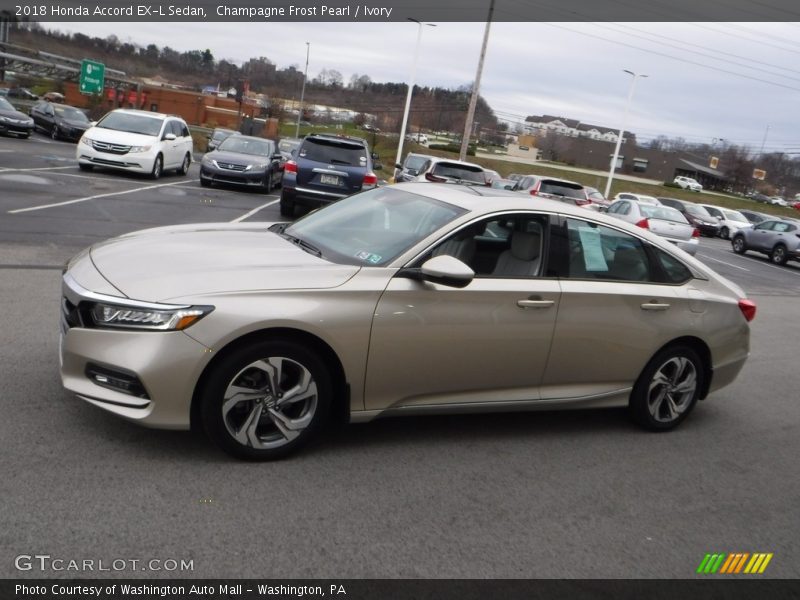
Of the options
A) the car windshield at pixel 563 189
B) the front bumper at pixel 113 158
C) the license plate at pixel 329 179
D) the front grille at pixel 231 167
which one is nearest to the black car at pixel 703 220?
the car windshield at pixel 563 189

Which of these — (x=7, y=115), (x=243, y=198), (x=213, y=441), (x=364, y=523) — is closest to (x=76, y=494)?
(x=213, y=441)

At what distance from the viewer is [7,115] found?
26.9 m

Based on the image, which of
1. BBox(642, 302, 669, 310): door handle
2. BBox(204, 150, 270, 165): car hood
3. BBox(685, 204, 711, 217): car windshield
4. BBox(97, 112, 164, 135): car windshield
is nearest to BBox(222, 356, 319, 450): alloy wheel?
BBox(642, 302, 669, 310): door handle

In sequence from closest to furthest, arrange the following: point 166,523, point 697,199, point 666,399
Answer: point 166,523
point 666,399
point 697,199

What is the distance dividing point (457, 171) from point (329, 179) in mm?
3440

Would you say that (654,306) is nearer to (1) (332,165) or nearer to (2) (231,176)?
(1) (332,165)

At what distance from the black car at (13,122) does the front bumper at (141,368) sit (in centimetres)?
2665

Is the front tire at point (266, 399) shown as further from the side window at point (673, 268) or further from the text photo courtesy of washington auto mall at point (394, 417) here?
the side window at point (673, 268)

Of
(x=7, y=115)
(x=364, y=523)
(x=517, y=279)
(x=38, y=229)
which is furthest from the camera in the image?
(x=7, y=115)

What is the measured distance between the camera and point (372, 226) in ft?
16.4

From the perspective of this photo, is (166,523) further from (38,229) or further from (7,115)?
(7,115)

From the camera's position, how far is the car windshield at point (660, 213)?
21.1 meters

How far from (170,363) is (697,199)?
79.8m
